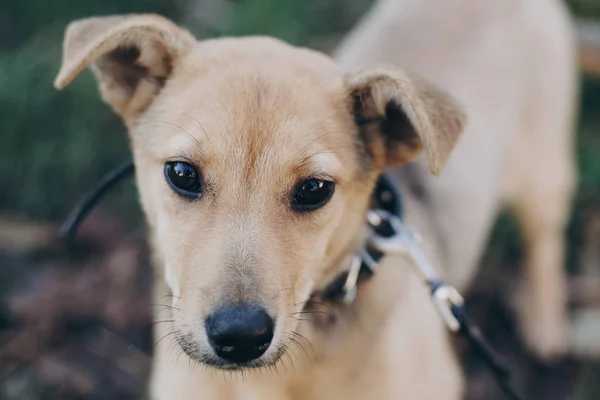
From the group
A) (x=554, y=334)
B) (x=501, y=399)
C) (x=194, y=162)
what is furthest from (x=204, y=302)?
(x=554, y=334)

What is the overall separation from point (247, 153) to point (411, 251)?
887 mm

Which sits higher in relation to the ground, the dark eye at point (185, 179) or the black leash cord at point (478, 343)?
the dark eye at point (185, 179)

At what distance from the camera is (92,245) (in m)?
5.37

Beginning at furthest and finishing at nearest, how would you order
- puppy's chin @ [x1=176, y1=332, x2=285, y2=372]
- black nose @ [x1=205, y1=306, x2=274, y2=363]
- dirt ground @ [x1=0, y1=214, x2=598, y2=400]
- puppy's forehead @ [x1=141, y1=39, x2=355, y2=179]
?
dirt ground @ [x1=0, y1=214, x2=598, y2=400]
puppy's forehead @ [x1=141, y1=39, x2=355, y2=179]
puppy's chin @ [x1=176, y1=332, x2=285, y2=372]
black nose @ [x1=205, y1=306, x2=274, y2=363]

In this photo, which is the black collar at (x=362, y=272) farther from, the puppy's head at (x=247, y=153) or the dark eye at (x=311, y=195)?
the dark eye at (x=311, y=195)

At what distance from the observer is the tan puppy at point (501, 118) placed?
4.34 meters

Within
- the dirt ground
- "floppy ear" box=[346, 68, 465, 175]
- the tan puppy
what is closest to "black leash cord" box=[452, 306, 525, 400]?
"floppy ear" box=[346, 68, 465, 175]

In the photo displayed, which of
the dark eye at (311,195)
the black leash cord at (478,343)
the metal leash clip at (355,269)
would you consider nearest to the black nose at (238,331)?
the dark eye at (311,195)

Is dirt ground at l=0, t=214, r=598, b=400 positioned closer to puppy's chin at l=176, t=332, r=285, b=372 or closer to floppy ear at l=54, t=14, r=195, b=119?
floppy ear at l=54, t=14, r=195, b=119

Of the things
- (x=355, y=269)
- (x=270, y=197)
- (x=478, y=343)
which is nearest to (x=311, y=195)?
(x=270, y=197)

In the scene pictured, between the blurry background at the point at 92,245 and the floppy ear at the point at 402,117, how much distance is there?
2.44 meters

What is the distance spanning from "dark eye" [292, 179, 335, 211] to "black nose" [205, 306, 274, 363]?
51 centimetres

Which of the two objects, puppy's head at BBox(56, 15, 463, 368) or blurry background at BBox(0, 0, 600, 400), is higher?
puppy's head at BBox(56, 15, 463, 368)

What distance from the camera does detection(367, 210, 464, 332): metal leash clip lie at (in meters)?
3.05
